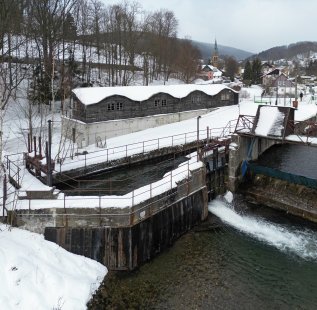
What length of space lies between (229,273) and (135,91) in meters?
25.7

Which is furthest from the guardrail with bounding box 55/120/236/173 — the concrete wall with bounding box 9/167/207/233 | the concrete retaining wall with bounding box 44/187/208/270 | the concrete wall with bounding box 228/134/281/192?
the concrete retaining wall with bounding box 44/187/208/270

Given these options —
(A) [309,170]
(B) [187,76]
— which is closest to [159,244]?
(A) [309,170]

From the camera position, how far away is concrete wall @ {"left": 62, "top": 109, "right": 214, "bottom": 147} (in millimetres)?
33394

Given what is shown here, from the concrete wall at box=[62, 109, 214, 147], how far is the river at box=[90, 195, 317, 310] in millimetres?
16141

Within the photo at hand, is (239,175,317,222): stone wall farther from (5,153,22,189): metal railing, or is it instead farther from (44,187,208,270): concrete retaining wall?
(5,153,22,189): metal railing

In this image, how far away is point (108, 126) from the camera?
3525 centimetres

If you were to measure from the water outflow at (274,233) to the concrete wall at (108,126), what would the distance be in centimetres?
1462

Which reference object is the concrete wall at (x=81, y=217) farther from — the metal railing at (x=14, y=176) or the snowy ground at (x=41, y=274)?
the metal railing at (x=14, y=176)

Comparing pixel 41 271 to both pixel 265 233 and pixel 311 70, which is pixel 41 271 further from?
pixel 311 70

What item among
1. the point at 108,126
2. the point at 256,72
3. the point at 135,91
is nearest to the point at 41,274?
the point at 108,126

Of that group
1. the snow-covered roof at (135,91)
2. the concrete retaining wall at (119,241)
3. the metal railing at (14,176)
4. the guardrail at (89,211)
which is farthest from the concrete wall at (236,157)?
the snow-covered roof at (135,91)

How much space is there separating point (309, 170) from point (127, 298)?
1916cm

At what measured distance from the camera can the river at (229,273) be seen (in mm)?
14438

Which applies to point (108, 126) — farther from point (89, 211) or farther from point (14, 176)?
point (89, 211)
